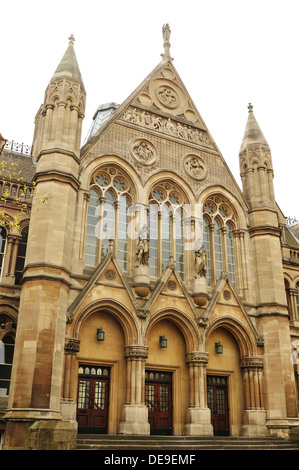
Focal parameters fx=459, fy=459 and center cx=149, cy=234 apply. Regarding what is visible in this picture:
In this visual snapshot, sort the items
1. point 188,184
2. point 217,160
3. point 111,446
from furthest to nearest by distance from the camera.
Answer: point 217,160 < point 188,184 < point 111,446

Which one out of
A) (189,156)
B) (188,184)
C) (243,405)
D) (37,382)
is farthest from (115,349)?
(189,156)

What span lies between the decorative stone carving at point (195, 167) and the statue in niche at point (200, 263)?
432 centimetres

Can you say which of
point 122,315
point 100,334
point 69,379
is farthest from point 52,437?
point 122,315

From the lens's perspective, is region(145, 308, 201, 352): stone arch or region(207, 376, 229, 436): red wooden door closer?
region(145, 308, 201, 352): stone arch

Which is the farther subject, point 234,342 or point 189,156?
point 189,156

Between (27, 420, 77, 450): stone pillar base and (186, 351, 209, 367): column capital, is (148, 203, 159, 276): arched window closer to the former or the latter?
(186, 351, 209, 367): column capital

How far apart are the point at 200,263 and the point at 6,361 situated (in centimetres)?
925

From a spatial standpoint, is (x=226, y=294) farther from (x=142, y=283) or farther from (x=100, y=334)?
(x=100, y=334)

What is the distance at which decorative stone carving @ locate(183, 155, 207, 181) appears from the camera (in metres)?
23.6

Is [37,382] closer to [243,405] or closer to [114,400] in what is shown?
[114,400]

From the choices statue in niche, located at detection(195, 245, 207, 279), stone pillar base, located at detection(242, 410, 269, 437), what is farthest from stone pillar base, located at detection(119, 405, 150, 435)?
statue in niche, located at detection(195, 245, 207, 279)

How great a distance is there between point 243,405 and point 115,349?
265 inches

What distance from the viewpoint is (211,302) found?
20844mm

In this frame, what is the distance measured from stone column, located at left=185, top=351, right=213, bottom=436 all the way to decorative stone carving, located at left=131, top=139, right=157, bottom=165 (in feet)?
30.5
